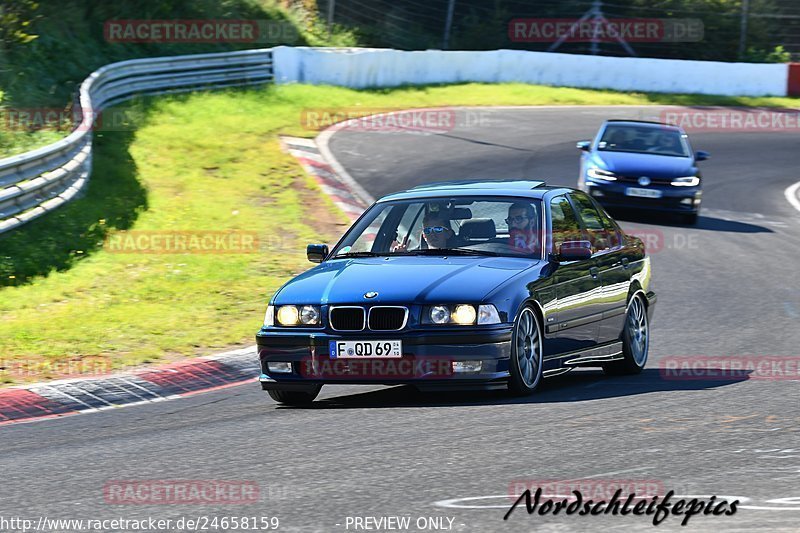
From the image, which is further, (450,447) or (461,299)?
(461,299)

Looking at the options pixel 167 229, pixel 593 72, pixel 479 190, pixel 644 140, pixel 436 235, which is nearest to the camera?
pixel 436 235

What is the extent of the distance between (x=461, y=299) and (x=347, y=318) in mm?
725

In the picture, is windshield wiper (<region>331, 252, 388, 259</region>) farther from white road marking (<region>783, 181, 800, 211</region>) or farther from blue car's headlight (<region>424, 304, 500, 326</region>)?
white road marking (<region>783, 181, 800, 211</region>)

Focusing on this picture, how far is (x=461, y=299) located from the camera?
26.9ft

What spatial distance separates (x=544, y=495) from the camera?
5.70 meters

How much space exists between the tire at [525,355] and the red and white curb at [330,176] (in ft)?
31.4

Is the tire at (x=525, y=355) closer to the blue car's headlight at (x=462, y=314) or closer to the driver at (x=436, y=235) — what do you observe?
the blue car's headlight at (x=462, y=314)

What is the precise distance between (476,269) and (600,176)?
37.6ft

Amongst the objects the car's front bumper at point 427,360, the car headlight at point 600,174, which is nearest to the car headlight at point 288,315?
the car's front bumper at point 427,360

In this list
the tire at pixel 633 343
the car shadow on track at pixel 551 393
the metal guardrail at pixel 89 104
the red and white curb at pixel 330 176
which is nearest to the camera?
the car shadow on track at pixel 551 393

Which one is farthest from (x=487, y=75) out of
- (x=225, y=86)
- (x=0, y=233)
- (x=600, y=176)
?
(x=0, y=233)

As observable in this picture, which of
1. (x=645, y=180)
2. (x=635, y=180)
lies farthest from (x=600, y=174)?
(x=645, y=180)

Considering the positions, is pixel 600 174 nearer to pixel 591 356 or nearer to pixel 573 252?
pixel 591 356

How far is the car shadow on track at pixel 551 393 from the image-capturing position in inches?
337
